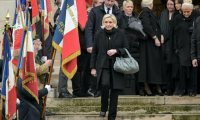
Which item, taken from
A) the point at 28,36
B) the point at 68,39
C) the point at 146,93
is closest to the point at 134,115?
the point at 146,93

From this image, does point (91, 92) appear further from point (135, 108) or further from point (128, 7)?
point (128, 7)

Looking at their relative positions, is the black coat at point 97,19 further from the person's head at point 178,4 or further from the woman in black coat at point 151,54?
the person's head at point 178,4

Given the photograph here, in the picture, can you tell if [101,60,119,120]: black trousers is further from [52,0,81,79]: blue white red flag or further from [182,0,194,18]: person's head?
[182,0,194,18]: person's head

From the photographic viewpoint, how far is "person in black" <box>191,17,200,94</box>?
11.0 metres

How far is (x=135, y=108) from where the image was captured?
429 inches

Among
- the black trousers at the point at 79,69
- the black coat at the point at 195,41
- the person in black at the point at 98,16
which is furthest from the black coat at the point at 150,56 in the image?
the black trousers at the point at 79,69

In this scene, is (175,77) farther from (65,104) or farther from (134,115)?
(65,104)

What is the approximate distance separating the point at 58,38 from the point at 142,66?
272 centimetres

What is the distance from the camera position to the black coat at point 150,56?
1138 centimetres

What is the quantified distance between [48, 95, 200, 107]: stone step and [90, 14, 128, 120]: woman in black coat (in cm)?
90

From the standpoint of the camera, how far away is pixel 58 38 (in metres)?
9.26

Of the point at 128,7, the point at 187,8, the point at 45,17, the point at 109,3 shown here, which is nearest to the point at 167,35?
the point at 187,8

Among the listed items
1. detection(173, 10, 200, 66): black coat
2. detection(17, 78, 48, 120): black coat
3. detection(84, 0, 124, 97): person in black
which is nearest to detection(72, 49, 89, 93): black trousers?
detection(84, 0, 124, 97): person in black

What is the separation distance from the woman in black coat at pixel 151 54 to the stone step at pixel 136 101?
14.9 inches
